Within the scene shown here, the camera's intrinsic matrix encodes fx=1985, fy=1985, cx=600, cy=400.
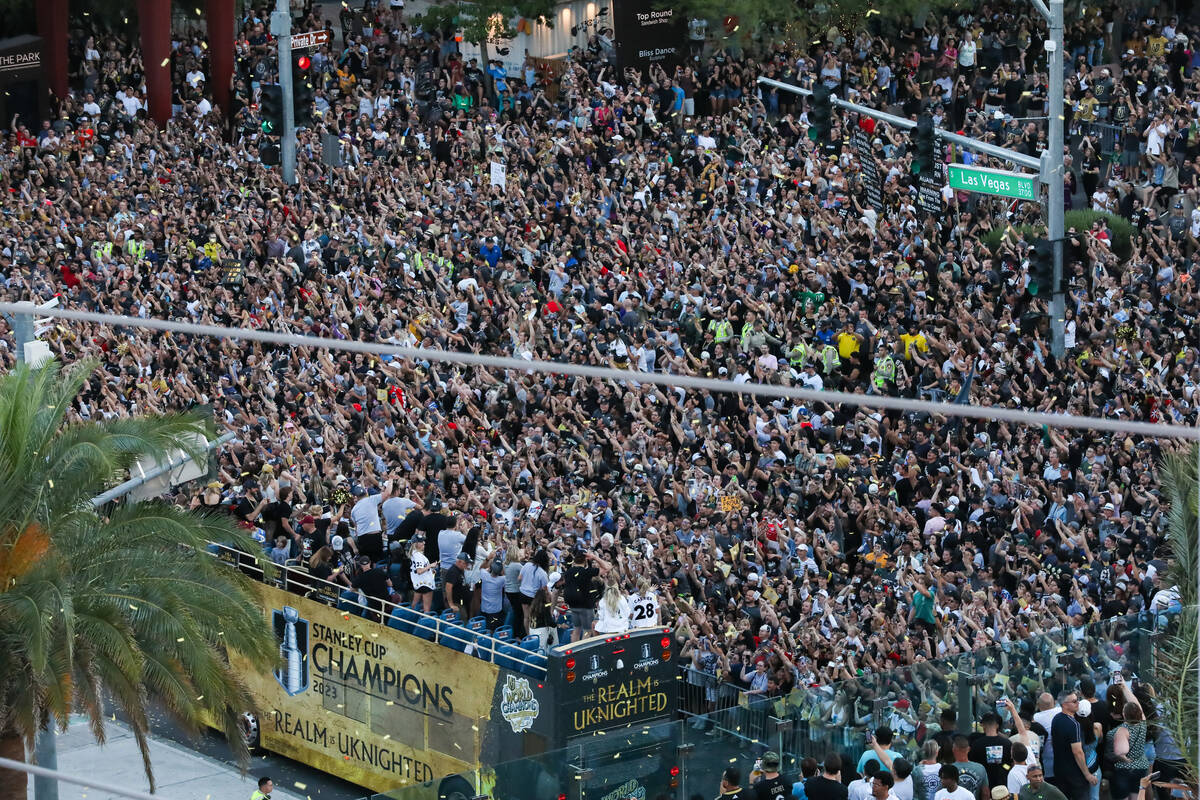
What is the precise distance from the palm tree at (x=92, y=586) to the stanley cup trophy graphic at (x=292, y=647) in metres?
4.15

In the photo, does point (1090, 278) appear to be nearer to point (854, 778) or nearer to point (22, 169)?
point (854, 778)

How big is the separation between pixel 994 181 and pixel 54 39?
2439 cm

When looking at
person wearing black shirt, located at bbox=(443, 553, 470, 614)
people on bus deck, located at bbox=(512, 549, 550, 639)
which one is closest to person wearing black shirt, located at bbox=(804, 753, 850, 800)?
people on bus deck, located at bbox=(512, 549, 550, 639)

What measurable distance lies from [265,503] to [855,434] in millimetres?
6904

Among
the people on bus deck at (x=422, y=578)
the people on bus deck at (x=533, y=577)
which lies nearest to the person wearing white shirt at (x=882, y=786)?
the people on bus deck at (x=533, y=577)

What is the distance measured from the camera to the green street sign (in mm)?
25312

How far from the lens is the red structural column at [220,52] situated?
41.8 meters

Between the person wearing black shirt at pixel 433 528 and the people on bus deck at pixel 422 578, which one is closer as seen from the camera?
the people on bus deck at pixel 422 578

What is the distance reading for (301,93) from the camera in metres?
34.9

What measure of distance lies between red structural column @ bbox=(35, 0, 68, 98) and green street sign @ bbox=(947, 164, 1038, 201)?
2303 centimetres

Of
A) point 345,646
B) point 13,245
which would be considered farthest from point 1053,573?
point 13,245

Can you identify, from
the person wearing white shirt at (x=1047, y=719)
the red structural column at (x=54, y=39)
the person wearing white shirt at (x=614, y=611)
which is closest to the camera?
the person wearing white shirt at (x=1047, y=719)

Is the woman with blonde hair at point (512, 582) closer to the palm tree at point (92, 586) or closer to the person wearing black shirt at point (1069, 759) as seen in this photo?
the palm tree at point (92, 586)

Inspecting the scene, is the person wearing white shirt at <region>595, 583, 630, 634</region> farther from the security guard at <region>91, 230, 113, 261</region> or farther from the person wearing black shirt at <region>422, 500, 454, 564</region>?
the security guard at <region>91, 230, 113, 261</region>
